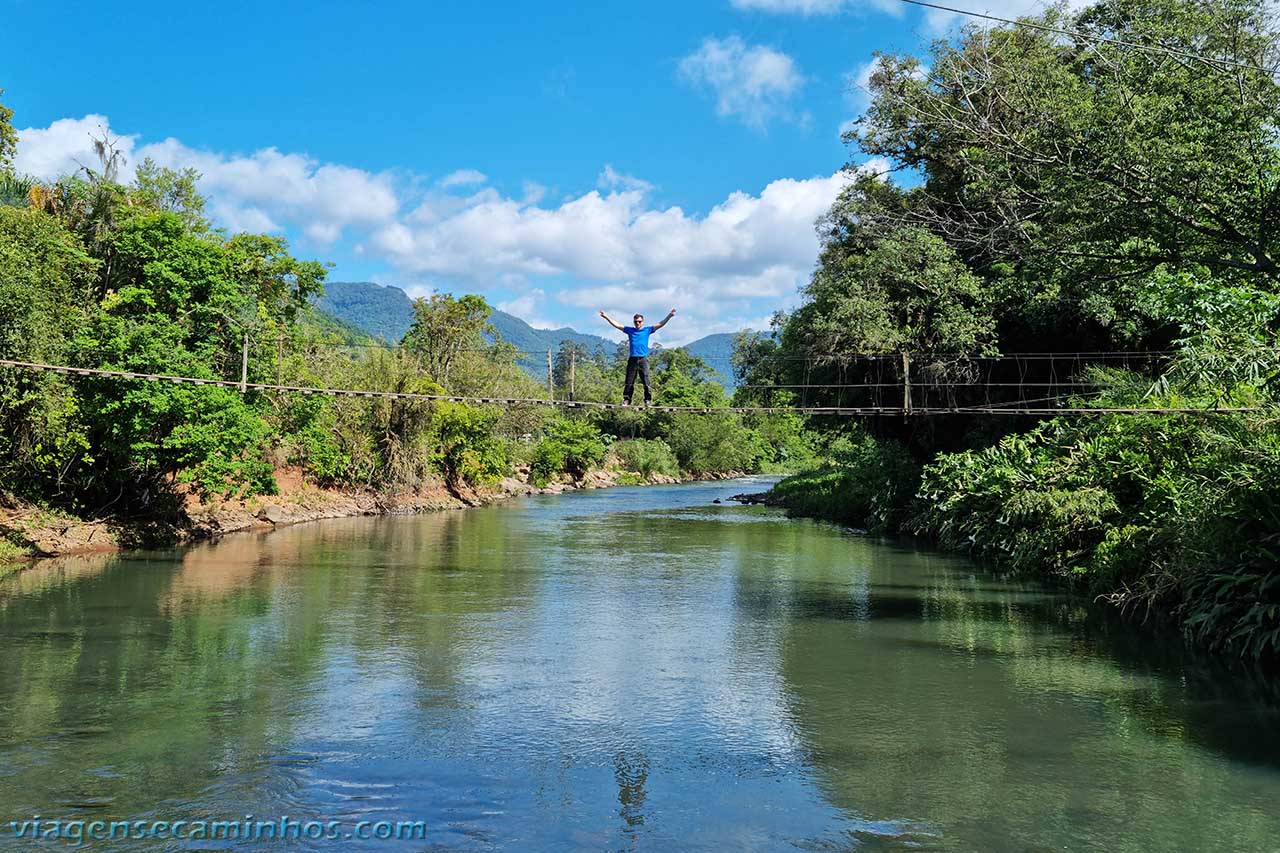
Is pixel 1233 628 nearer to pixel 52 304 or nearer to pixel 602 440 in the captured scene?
pixel 52 304

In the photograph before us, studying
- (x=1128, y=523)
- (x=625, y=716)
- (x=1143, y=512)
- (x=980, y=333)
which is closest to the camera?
(x=625, y=716)

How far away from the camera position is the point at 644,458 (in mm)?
42656

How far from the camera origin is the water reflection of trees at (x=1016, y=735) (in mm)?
5195

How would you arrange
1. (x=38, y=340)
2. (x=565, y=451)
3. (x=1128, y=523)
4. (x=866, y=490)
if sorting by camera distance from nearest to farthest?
(x=1128, y=523) < (x=38, y=340) < (x=866, y=490) < (x=565, y=451)

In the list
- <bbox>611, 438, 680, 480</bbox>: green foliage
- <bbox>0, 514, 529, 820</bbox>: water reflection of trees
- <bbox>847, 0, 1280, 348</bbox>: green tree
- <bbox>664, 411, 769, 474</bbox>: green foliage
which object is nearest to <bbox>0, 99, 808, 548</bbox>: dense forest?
→ <bbox>0, 514, 529, 820</bbox>: water reflection of trees

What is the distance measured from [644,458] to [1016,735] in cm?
3611

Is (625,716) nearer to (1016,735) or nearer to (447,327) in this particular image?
(1016,735)

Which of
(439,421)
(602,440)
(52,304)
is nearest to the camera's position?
(52,304)

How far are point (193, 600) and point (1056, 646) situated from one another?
9.61 meters

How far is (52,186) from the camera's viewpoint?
16.4 m

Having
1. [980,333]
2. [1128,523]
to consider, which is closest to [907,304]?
[980,333]

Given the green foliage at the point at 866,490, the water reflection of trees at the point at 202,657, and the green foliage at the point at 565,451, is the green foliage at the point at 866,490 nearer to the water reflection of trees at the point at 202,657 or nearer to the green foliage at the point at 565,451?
the water reflection of trees at the point at 202,657

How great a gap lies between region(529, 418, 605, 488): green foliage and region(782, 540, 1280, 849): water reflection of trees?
83.4 ft

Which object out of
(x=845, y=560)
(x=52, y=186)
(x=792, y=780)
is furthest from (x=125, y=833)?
(x=52, y=186)
